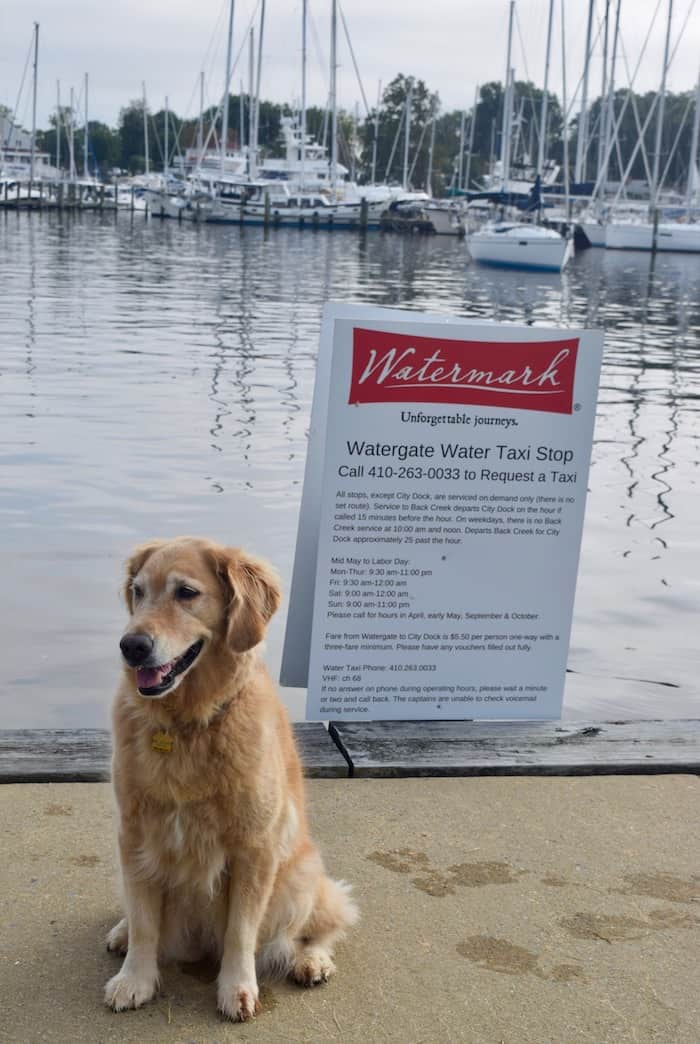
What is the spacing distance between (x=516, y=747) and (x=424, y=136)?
143337mm

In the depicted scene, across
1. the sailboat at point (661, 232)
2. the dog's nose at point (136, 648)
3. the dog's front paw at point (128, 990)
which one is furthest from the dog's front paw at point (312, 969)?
the sailboat at point (661, 232)

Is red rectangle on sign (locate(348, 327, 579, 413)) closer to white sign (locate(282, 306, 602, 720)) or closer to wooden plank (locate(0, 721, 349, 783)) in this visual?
white sign (locate(282, 306, 602, 720))

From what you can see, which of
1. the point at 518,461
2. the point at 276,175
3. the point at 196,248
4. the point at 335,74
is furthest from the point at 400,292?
the point at 276,175

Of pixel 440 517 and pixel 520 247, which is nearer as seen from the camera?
pixel 440 517

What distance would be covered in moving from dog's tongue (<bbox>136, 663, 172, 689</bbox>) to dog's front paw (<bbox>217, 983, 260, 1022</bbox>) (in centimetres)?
89

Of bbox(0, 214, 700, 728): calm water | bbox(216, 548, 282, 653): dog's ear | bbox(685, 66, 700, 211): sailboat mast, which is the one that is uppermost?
bbox(685, 66, 700, 211): sailboat mast

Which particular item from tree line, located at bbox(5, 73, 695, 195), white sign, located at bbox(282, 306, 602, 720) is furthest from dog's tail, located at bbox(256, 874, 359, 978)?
tree line, located at bbox(5, 73, 695, 195)

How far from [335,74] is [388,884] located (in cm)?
8612

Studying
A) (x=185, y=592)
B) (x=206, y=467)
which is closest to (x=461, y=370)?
(x=185, y=592)

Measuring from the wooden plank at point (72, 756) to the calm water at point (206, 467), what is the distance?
192 centimetres

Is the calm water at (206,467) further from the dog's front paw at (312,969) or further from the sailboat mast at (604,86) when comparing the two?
the sailboat mast at (604,86)

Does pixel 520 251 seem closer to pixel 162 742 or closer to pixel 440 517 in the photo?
pixel 440 517

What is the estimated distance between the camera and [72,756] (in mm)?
5285

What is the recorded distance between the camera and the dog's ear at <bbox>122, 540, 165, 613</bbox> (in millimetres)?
3922
